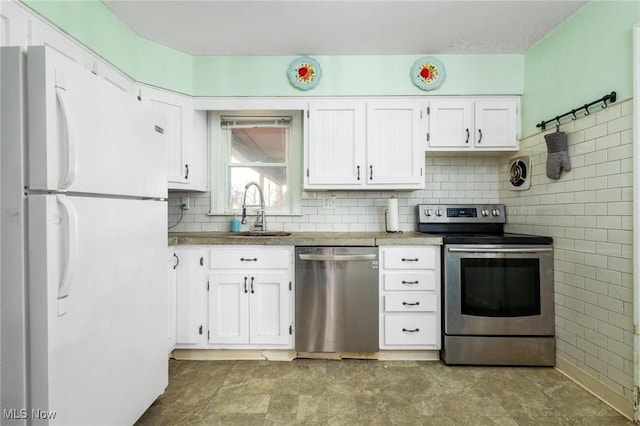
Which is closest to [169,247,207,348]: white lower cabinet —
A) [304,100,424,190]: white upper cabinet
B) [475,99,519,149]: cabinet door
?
[304,100,424,190]: white upper cabinet

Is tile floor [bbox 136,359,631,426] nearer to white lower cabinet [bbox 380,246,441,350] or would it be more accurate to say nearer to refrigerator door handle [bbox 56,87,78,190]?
white lower cabinet [bbox 380,246,441,350]

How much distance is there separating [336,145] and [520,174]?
5.21 feet

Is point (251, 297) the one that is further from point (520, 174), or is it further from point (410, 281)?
point (520, 174)

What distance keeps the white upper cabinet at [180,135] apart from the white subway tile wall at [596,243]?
2866mm

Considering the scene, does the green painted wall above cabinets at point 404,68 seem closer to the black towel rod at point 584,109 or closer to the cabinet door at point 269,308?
the black towel rod at point 584,109

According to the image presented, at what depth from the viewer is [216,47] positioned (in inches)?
95.4

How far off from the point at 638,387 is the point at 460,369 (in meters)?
0.91

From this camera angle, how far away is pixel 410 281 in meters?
2.25

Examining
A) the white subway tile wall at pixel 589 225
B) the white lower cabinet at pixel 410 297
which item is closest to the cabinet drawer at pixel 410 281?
the white lower cabinet at pixel 410 297

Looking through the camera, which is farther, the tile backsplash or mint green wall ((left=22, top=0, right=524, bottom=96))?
the tile backsplash

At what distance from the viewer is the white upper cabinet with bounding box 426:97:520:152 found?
2.53 metres

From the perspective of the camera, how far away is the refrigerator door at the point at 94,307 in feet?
3.26

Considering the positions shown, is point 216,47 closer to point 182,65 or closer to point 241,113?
point 182,65

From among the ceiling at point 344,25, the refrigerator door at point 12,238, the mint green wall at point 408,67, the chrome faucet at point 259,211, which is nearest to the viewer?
the refrigerator door at point 12,238
